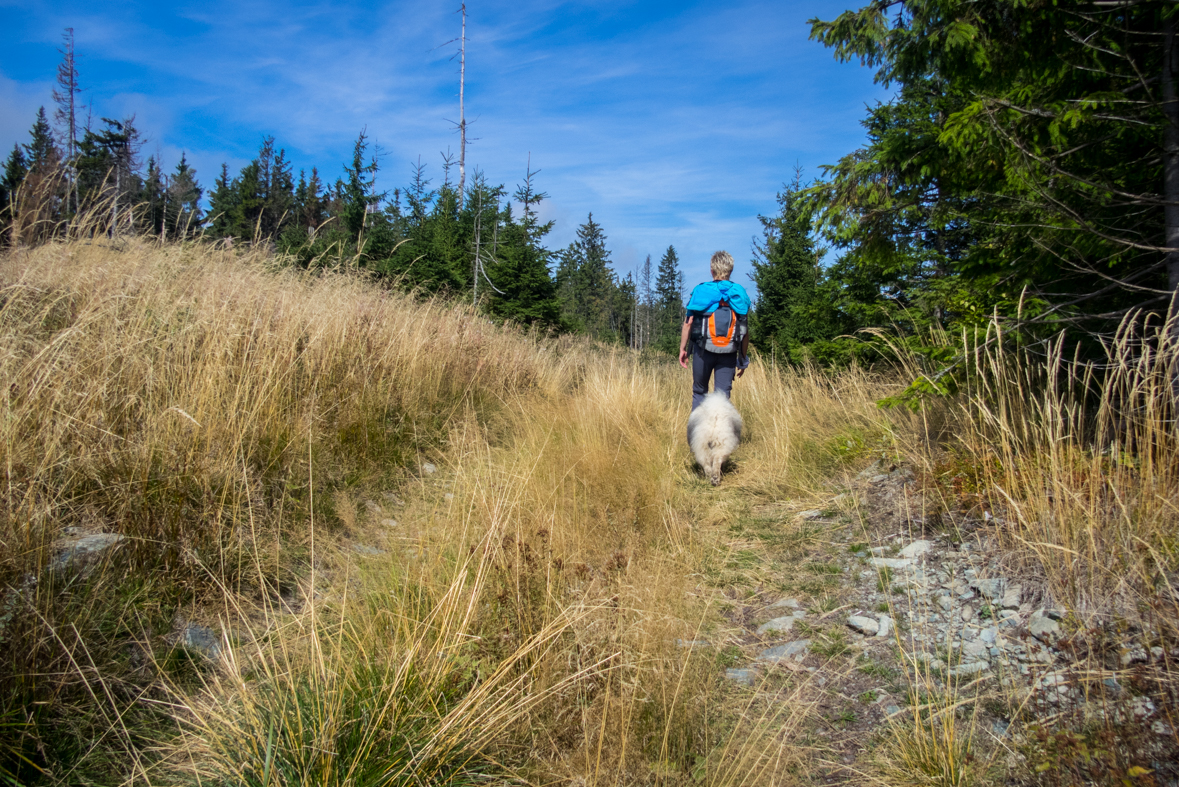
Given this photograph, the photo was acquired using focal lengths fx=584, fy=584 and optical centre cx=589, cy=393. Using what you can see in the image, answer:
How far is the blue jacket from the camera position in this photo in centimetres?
536

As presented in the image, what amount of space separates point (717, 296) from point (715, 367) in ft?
2.23

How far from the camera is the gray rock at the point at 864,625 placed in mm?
2613

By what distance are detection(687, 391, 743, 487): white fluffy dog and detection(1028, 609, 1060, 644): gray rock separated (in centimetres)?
287

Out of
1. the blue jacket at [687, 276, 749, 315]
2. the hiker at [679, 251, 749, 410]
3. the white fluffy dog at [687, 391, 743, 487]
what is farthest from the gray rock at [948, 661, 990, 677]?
the blue jacket at [687, 276, 749, 315]

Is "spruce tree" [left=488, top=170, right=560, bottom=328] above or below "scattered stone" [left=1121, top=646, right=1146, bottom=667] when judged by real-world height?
above

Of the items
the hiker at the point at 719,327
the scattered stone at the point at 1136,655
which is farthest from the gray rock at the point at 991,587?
the hiker at the point at 719,327

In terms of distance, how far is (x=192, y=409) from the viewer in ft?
9.87

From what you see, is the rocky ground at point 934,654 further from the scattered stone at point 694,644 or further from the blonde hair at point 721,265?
the blonde hair at point 721,265

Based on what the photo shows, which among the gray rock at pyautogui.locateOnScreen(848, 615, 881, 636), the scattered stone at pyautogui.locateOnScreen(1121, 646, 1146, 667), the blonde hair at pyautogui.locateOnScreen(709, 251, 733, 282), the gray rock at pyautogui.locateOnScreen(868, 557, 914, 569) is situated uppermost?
the blonde hair at pyautogui.locateOnScreen(709, 251, 733, 282)

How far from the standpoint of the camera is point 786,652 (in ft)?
8.05

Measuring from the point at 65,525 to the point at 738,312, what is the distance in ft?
15.7

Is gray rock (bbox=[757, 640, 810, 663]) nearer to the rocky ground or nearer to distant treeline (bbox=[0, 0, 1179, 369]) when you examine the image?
the rocky ground

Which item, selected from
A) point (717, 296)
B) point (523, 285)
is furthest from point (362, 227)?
point (523, 285)

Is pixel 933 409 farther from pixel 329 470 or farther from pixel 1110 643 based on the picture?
pixel 329 470
